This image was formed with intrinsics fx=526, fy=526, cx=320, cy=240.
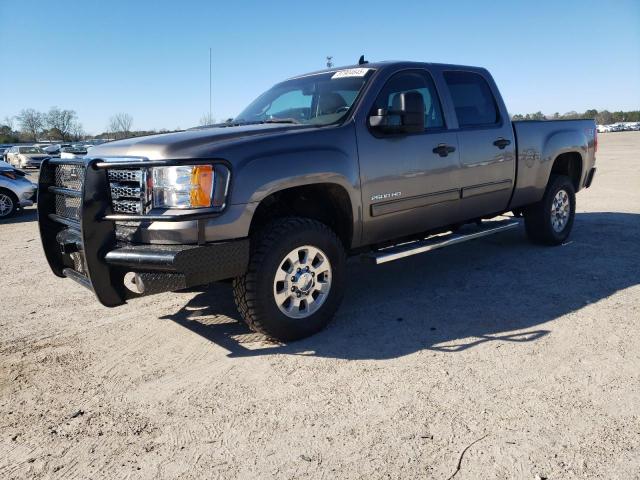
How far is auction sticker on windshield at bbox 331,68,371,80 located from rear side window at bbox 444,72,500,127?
98 cm

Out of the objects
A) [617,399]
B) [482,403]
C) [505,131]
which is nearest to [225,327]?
[482,403]

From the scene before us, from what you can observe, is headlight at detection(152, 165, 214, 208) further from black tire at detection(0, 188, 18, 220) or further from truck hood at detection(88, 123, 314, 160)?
black tire at detection(0, 188, 18, 220)

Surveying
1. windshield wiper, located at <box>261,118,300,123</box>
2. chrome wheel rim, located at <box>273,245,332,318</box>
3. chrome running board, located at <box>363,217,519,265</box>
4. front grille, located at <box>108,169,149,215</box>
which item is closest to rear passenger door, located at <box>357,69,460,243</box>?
chrome running board, located at <box>363,217,519,265</box>

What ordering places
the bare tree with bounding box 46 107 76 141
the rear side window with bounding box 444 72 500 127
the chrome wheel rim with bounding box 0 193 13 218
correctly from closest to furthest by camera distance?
the rear side window with bounding box 444 72 500 127 → the chrome wheel rim with bounding box 0 193 13 218 → the bare tree with bounding box 46 107 76 141

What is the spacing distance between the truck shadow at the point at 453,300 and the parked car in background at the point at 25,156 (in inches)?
1085

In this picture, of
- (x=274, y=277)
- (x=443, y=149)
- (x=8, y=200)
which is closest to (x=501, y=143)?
(x=443, y=149)

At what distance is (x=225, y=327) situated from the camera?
412 cm

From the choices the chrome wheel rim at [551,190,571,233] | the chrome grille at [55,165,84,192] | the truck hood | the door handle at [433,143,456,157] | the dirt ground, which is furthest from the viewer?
the chrome wheel rim at [551,190,571,233]

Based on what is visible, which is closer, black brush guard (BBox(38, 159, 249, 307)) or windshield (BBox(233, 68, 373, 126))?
black brush guard (BBox(38, 159, 249, 307))

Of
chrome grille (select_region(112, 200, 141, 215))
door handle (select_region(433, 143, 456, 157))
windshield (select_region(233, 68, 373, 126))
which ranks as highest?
windshield (select_region(233, 68, 373, 126))

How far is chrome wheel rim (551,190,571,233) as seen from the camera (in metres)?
6.39

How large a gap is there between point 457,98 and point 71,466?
437cm

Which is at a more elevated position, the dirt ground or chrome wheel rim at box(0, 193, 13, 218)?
chrome wheel rim at box(0, 193, 13, 218)

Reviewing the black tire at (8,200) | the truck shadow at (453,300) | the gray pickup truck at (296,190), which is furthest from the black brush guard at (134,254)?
the black tire at (8,200)
